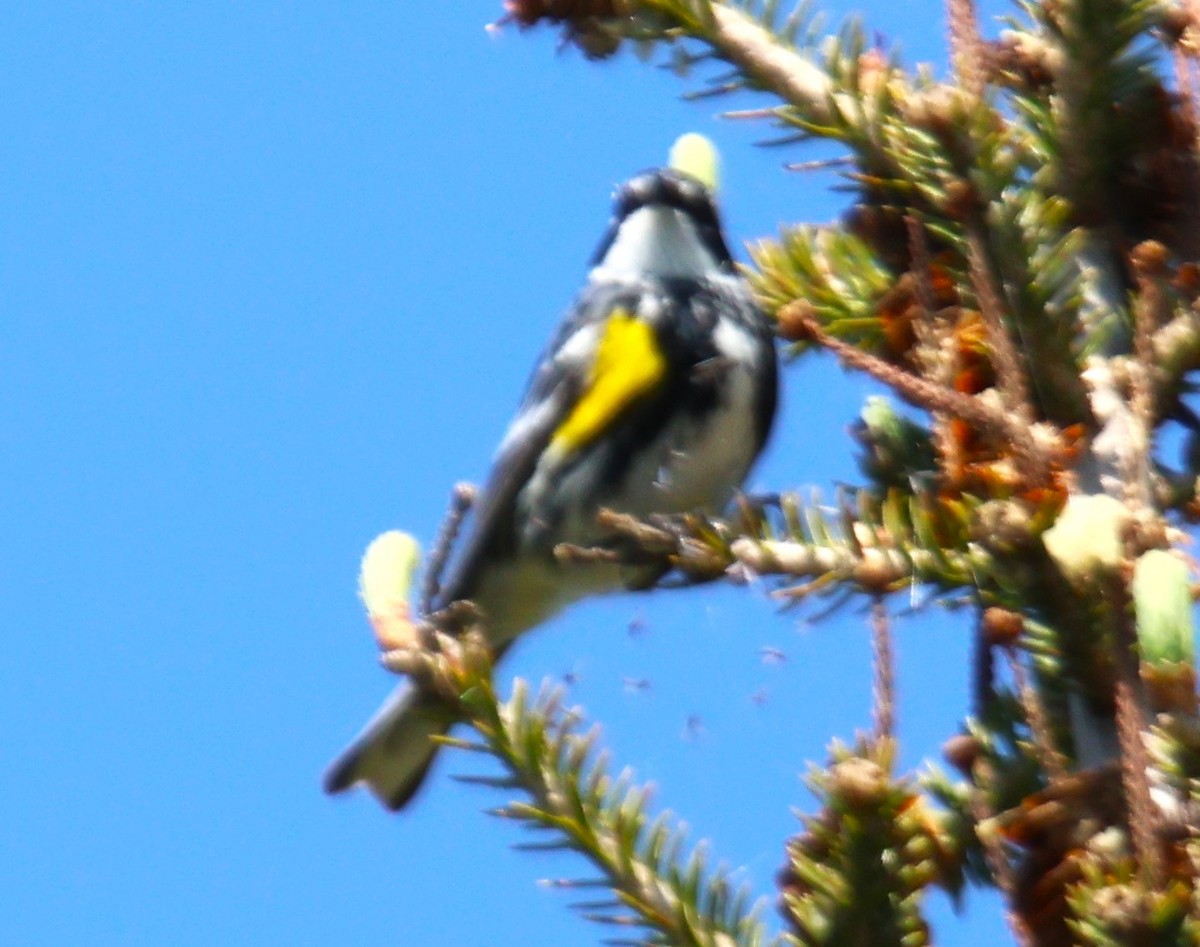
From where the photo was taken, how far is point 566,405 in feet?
7.91

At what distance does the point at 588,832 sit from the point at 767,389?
1.39 m

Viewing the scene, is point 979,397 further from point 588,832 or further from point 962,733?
point 588,832

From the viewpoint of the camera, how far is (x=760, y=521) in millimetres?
1136

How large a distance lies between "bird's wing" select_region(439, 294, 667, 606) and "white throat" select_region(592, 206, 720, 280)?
134mm

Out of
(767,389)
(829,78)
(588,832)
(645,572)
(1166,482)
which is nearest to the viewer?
(588,832)

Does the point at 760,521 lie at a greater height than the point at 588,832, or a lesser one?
greater

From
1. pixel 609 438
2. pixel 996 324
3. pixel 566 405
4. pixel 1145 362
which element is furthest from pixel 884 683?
pixel 566 405

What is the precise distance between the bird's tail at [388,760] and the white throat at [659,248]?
0.83 metres

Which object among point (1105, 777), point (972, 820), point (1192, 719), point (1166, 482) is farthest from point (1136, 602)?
point (1166, 482)

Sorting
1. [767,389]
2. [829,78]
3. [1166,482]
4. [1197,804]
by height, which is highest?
[767,389]

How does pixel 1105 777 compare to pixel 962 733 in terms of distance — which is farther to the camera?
pixel 962 733

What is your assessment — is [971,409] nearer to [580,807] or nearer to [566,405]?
[580,807]

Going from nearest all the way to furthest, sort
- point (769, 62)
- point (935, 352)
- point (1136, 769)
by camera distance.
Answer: point (1136, 769) → point (935, 352) → point (769, 62)

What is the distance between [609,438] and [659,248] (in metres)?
0.51
